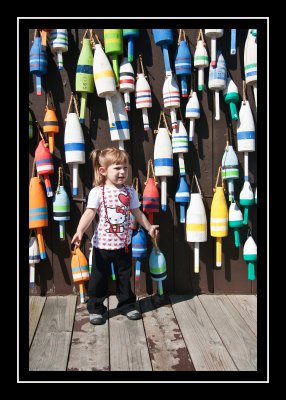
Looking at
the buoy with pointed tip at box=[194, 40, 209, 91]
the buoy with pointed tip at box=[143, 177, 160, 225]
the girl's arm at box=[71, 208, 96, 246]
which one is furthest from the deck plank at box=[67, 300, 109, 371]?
the buoy with pointed tip at box=[194, 40, 209, 91]

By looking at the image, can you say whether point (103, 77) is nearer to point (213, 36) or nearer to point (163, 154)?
point (163, 154)

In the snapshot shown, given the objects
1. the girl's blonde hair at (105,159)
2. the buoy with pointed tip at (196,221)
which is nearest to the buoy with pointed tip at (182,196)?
the buoy with pointed tip at (196,221)

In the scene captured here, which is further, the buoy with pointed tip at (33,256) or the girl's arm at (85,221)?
the buoy with pointed tip at (33,256)

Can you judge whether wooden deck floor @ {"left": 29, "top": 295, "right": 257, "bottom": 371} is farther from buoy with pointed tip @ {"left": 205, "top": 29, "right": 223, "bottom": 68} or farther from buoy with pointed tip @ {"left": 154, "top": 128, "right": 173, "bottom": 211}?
buoy with pointed tip @ {"left": 205, "top": 29, "right": 223, "bottom": 68}

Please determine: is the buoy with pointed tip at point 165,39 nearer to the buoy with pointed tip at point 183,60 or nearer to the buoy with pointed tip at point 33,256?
the buoy with pointed tip at point 183,60

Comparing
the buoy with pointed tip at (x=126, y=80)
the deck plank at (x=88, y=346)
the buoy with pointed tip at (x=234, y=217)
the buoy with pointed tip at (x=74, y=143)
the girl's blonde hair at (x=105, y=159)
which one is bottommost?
the deck plank at (x=88, y=346)

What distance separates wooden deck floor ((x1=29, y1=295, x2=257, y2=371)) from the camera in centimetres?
208

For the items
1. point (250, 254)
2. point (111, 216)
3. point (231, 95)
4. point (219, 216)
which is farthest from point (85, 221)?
point (231, 95)

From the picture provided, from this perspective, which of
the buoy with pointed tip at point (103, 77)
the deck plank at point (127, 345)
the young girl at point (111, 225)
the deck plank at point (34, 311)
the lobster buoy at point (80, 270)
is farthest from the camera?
the lobster buoy at point (80, 270)

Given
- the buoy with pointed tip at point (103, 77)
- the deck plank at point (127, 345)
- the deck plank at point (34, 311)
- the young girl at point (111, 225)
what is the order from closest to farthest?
the deck plank at point (127, 345) → the deck plank at point (34, 311) → the young girl at point (111, 225) → the buoy with pointed tip at point (103, 77)

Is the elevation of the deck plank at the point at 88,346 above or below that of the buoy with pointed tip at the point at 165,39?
below

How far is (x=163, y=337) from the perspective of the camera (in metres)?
2.36

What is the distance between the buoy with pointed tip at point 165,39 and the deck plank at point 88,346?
175 centimetres

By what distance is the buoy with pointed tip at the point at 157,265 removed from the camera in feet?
9.34
